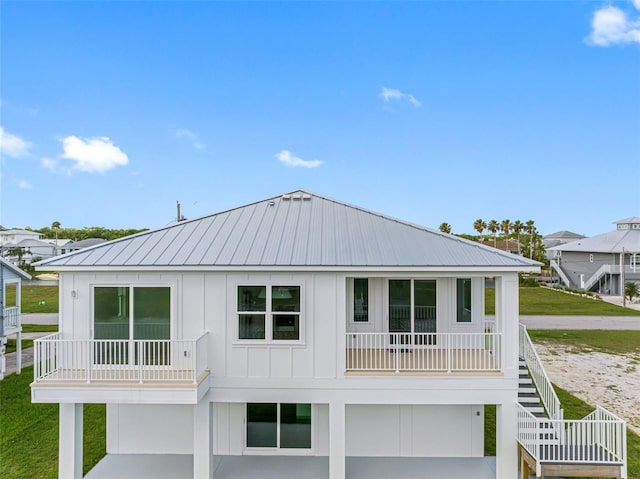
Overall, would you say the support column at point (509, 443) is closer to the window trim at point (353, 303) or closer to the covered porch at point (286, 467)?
the covered porch at point (286, 467)

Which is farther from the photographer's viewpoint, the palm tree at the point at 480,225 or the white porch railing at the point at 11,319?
the palm tree at the point at 480,225

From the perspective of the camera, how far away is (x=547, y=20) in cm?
2061

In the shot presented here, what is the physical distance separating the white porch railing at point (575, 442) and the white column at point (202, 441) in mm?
7162

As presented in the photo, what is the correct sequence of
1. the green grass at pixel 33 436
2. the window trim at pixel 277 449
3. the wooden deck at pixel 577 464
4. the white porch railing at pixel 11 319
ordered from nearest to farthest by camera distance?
the wooden deck at pixel 577 464 → the green grass at pixel 33 436 → the window trim at pixel 277 449 → the white porch railing at pixel 11 319

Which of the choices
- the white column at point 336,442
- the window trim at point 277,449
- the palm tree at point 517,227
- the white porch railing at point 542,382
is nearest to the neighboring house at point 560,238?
the palm tree at point 517,227

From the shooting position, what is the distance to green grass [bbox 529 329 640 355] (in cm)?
2134

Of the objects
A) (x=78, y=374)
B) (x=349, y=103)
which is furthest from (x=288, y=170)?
(x=78, y=374)

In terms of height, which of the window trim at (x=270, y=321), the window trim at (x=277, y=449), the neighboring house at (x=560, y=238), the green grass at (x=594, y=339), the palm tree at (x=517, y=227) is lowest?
the green grass at (x=594, y=339)

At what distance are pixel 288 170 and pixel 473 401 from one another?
64.4ft

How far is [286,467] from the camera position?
949 cm

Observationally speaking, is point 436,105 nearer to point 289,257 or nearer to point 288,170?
point 288,170

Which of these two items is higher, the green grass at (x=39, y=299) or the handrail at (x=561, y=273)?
the handrail at (x=561, y=273)

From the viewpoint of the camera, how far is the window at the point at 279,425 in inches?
399

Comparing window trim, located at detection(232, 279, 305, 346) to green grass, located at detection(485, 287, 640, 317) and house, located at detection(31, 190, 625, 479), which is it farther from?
green grass, located at detection(485, 287, 640, 317)
